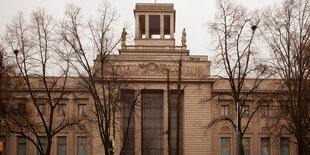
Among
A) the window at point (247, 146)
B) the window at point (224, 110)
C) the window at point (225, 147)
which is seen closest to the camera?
the window at point (225, 147)

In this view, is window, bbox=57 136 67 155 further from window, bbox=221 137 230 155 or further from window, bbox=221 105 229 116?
window, bbox=221 105 229 116

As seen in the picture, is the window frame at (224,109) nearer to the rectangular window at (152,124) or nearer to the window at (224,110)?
the window at (224,110)

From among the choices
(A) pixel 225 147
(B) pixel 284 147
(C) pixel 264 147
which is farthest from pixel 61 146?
(B) pixel 284 147

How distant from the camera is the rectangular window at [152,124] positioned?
35906 millimetres

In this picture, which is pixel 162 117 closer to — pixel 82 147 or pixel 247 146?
pixel 82 147

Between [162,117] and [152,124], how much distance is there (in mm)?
1224

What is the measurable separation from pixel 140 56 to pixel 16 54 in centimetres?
1540

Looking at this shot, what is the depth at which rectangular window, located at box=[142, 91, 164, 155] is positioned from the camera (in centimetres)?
3591

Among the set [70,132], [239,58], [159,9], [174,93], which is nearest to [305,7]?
[239,58]

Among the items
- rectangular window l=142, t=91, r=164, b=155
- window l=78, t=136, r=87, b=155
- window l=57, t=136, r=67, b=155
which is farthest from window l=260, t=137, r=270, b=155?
window l=57, t=136, r=67, b=155

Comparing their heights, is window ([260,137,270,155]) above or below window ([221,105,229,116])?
below

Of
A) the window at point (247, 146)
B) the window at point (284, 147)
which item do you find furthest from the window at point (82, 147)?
the window at point (284, 147)

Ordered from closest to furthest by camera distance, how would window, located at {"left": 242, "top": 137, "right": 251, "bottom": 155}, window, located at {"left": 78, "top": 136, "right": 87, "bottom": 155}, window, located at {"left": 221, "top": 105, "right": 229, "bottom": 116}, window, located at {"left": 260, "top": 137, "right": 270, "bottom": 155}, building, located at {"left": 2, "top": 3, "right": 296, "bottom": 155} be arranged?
building, located at {"left": 2, "top": 3, "right": 296, "bottom": 155}
window, located at {"left": 78, "top": 136, "right": 87, "bottom": 155}
window, located at {"left": 242, "top": 137, "right": 251, "bottom": 155}
window, located at {"left": 260, "top": 137, "right": 270, "bottom": 155}
window, located at {"left": 221, "top": 105, "right": 229, "bottom": 116}

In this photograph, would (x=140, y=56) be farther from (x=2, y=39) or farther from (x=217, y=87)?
(x=2, y=39)
